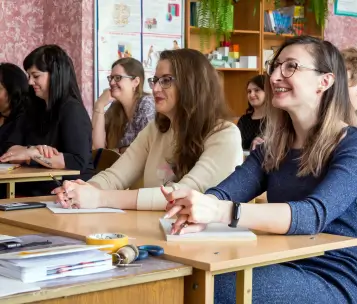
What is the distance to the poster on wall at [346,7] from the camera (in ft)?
24.7

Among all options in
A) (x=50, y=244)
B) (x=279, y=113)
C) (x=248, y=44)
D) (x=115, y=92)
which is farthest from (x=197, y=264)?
(x=248, y=44)

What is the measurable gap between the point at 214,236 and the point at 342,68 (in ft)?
2.33

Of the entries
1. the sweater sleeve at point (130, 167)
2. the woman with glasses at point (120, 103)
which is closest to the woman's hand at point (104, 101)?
the woman with glasses at point (120, 103)

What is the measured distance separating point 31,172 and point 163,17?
9.59ft

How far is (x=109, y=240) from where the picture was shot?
1.62m

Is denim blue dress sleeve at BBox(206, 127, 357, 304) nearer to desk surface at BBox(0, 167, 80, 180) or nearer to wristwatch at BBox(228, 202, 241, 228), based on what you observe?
wristwatch at BBox(228, 202, 241, 228)

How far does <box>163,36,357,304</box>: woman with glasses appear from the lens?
1817mm

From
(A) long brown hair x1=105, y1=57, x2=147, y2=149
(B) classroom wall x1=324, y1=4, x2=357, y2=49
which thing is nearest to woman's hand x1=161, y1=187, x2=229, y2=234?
(A) long brown hair x1=105, y1=57, x2=147, y2=149

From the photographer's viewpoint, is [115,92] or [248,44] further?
[248,44]

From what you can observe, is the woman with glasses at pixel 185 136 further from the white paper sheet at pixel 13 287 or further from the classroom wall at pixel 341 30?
the classroom wall at pixel 341 30

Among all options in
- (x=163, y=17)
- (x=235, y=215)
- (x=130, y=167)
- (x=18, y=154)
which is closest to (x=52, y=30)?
(x=163, y=17)

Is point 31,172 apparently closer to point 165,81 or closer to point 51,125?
point 51,125

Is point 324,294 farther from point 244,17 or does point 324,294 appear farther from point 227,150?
point 244,17

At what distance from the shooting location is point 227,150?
2.54 metres
